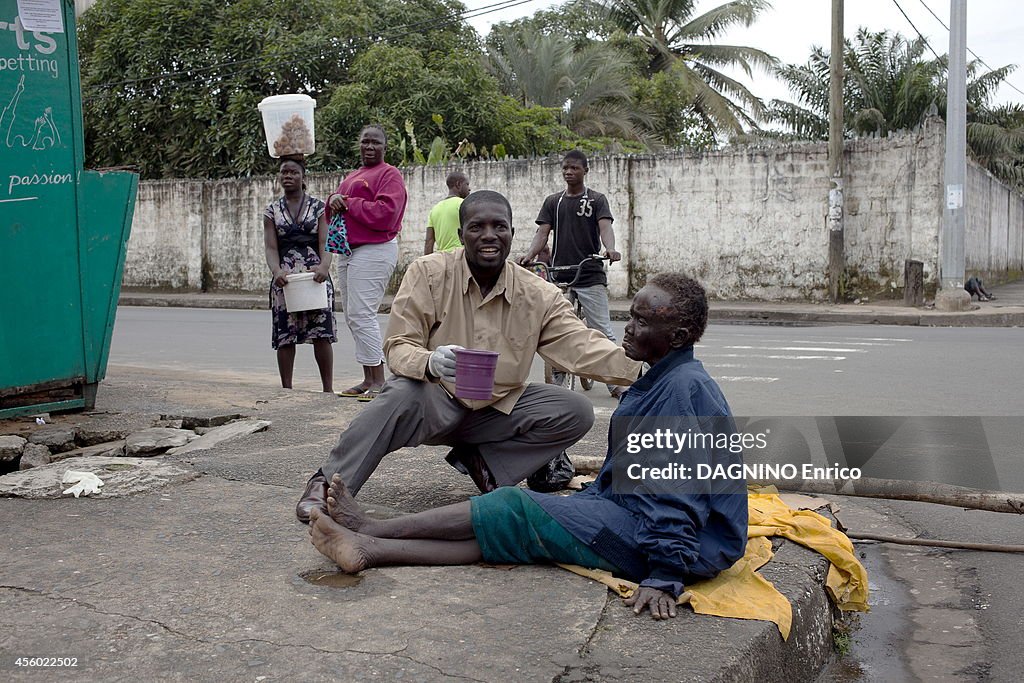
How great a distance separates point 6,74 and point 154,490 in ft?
8.28

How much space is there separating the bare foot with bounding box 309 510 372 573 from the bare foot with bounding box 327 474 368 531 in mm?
40

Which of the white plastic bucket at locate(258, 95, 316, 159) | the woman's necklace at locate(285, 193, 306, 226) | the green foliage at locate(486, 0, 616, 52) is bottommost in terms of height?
the woman's necklace at locate(285, 193, 306, 226)

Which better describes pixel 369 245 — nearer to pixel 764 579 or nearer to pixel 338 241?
pixel 338 241

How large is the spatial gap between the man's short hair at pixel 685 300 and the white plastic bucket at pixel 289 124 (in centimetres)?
498

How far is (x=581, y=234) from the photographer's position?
23.7ft

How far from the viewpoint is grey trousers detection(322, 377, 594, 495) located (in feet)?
11.3

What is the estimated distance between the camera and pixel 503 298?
3643mm

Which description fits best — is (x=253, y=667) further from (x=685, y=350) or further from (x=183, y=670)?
(x=685, y=350)

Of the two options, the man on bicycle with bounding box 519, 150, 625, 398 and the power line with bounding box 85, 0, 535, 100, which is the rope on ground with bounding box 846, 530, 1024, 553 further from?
the power line with bounding box 85, 0, 535, 100

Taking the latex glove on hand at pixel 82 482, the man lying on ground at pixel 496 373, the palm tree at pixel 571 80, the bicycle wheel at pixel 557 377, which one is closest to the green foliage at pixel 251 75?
the palm tree at pixel 571 80

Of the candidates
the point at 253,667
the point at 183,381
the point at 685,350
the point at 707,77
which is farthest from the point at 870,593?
the point at 707,77

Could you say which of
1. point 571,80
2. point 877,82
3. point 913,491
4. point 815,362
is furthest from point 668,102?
point 913,491

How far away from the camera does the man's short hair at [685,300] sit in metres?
2.92

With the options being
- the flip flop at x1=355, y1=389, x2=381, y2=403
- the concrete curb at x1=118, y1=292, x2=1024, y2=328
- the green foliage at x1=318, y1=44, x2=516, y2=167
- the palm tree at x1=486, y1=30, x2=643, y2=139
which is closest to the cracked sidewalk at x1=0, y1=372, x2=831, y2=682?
the flip flop at x1=355, y1=389, x2=381, y2=403
